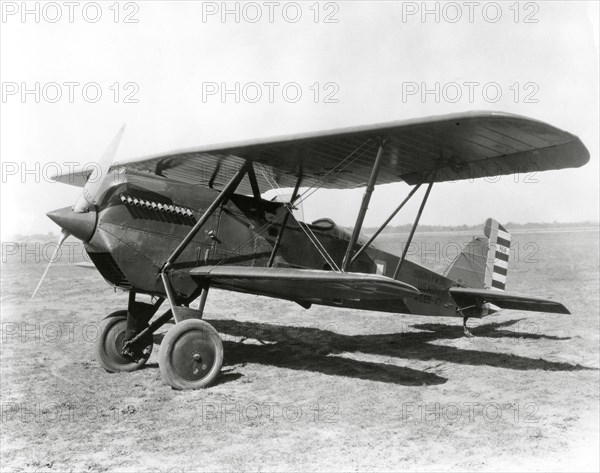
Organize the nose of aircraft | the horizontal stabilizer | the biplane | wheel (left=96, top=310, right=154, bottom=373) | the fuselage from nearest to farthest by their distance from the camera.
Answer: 1. the biplane
2. the nose of aircraft
3. the fuselage
4. wheel (left=96, top=310, right=154, bottom=373)
5. the horizontal stabilizer

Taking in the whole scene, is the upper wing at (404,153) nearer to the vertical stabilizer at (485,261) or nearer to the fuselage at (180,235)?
the fuselage at (180,235)

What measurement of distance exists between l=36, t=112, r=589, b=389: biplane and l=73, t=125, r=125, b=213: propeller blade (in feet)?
0.05

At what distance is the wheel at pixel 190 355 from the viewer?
564cm

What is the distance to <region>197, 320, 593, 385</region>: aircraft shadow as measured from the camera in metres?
6.73

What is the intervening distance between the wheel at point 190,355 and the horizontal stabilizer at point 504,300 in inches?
168

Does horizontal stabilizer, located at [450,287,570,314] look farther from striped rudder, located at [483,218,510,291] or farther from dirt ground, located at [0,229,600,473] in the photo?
striped rudder, located at [483,218,510,291]

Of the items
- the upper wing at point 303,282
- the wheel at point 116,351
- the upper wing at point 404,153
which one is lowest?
the wheel at point 116,351

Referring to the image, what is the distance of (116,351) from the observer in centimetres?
677

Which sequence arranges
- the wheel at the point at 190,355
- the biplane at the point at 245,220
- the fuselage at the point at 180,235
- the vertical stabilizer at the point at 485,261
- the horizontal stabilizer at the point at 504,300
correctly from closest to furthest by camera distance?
the biplane at the point at 245,220 → the wheel at the point at 190,355 → the fuselage at the point at 180,235 → the horizontal stabilizer at the point at 504,300 → the vertical stabilizer at the point at 485,261

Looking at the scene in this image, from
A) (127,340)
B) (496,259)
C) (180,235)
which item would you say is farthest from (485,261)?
(127,340)

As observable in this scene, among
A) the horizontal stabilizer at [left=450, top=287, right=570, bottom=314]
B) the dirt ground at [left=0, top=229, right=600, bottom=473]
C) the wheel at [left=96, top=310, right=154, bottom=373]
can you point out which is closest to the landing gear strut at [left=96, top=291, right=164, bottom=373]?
the wheel at [left=96, top=310, right=154, bottom=373]

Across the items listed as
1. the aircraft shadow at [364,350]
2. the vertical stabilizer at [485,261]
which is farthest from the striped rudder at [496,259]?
the aircraft shadow at [364,350]

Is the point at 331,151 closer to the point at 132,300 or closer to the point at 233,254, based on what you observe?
the point at 233,254

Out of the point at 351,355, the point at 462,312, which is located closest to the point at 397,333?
the point at 462,312
